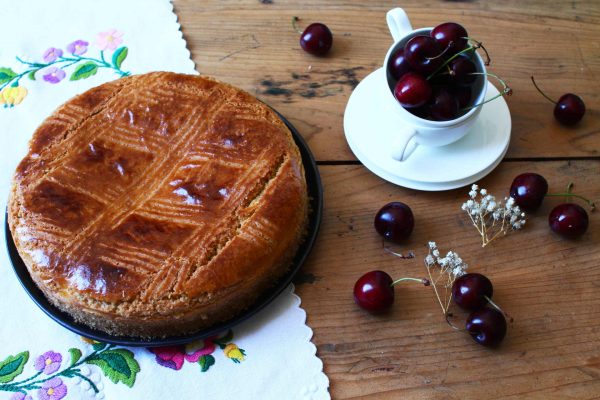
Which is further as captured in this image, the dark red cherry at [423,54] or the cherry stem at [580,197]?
the cherry stem at [580,197]

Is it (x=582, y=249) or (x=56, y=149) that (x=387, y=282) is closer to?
(x=582, y=249)

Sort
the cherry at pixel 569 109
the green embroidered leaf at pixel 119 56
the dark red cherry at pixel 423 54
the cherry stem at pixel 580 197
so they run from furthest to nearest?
1. the green embroidered leaf at pixel 119 56
2. the cherry at pixel 569 109
3. the cherry stem at pixel 580 197
4. the dark red cherry at pixel 423 54

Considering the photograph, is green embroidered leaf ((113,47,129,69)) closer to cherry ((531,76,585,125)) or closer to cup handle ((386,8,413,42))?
cup handle ((386,8,413,42))

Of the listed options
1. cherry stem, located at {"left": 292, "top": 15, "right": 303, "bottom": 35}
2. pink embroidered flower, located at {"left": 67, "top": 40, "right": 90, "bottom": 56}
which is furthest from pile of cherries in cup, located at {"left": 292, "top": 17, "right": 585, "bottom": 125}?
pink embroidered flower, located at {"left": 67, "top": 40, "right": 90, "bottom": 56}

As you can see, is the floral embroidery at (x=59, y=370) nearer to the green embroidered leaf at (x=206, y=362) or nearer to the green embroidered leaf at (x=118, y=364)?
the green embroidered leaf at (x=118, y=364)

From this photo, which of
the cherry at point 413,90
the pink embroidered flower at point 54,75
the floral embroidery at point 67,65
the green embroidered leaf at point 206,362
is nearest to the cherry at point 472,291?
the cherry at point 413,90

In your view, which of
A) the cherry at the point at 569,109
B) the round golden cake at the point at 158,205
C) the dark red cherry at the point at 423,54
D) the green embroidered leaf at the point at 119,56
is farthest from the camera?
the green embroidered leaf at the point at 119,56

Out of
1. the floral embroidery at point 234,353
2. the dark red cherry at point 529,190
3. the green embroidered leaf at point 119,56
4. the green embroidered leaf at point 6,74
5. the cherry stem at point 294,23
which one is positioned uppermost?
the green embroidered leaf at point 6,74
